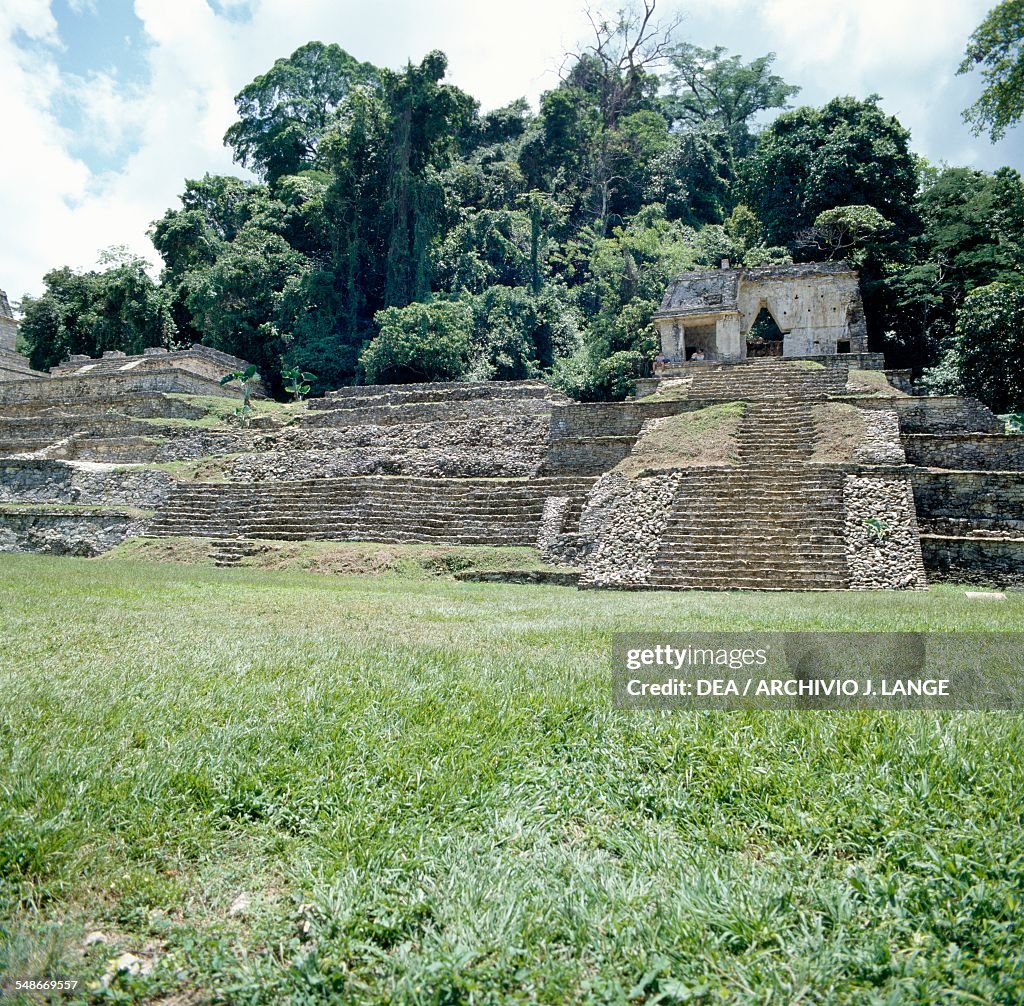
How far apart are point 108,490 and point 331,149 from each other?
20.8m

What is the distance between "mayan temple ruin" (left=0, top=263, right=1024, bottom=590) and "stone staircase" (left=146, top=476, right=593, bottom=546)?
51 mm

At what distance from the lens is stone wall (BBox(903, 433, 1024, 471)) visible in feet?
43.6

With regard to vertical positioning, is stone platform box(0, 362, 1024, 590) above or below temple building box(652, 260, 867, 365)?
below

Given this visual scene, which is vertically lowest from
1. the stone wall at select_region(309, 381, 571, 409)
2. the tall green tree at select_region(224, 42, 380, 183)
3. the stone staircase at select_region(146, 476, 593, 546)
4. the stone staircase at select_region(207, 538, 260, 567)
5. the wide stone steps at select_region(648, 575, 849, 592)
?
the wide stone steps at select_region(648, 575, 849, 592)

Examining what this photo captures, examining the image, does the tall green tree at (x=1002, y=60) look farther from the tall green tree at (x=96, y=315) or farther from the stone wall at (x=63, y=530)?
the tall green tree at (x=96, y=315)

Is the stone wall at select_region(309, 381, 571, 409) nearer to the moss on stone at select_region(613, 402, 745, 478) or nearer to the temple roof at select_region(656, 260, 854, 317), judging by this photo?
the temple roof at select_region(656, 260, 854, 317)

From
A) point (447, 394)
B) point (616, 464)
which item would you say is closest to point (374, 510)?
point (616, 464)

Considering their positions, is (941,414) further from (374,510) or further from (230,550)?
(230,550)

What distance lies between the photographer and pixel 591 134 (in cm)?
4494

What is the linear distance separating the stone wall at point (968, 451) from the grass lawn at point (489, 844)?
1236 cm

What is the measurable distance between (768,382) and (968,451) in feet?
21.4

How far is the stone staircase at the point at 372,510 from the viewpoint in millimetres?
14961

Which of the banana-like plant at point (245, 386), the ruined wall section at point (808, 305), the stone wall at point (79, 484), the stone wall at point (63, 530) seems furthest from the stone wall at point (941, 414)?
the banana-like plant at point (245, 386)

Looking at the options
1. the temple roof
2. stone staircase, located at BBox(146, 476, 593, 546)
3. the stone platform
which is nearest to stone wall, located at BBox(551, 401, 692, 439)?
the stone platform
